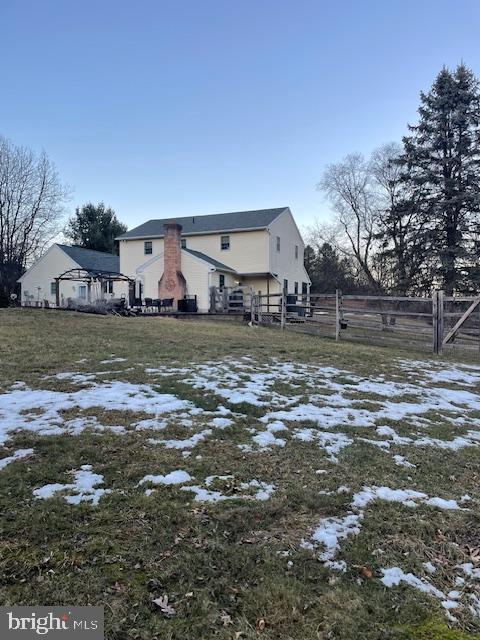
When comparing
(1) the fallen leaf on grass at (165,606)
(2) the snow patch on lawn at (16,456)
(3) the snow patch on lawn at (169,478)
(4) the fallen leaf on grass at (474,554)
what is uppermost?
(2) the snow patch on lawn at (16,456)

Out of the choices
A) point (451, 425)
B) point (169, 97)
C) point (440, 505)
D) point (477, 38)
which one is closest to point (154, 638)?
point (440, 505)

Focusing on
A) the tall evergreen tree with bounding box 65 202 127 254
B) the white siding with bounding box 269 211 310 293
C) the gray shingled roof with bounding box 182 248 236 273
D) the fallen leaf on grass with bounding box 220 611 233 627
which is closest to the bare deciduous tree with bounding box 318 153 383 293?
the white siding with bounding box 269 211 310 293

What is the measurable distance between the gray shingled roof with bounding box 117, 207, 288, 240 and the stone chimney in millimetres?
4241

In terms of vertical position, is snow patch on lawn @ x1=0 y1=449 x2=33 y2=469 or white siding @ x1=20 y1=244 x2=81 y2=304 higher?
white siding @ x1=20 y1=244 x2=81 y2=304

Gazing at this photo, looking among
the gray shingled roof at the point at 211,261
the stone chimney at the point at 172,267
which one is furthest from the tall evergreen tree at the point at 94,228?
the stone chimney at the point at 172,267

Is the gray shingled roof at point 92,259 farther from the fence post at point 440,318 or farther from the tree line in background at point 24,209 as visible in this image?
the fence post at point 440,318

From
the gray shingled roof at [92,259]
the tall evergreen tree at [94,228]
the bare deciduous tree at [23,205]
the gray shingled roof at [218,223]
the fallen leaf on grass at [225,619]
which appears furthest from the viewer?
the tall evergreen tree at [94,228]

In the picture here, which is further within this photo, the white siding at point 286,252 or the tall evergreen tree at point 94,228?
the tall evergreen tree at point 94,228

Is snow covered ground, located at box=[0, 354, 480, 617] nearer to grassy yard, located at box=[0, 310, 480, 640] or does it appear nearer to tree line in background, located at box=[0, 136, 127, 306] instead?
grassy yard, located at box=[0, 310, 480, 640]

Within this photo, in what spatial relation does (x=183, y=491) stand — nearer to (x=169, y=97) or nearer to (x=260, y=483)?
(x=260, y=483)

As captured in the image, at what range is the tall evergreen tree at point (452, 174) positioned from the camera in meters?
20.8

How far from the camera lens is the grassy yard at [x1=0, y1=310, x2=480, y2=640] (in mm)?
1863

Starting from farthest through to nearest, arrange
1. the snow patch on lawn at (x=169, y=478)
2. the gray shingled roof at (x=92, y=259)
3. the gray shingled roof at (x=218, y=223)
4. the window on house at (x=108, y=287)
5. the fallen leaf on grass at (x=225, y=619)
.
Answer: the gray shingled roof at (x=92, y=259)
the window on house at (x=108, y=287)
the gray shingled roof at (x=218, y=223)
the snow patch on lawn at (x=169, y=478)
the fallen leaf on grass at (x=225, y=619)

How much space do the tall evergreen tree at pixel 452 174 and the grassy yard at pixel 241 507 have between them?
17499 mm
